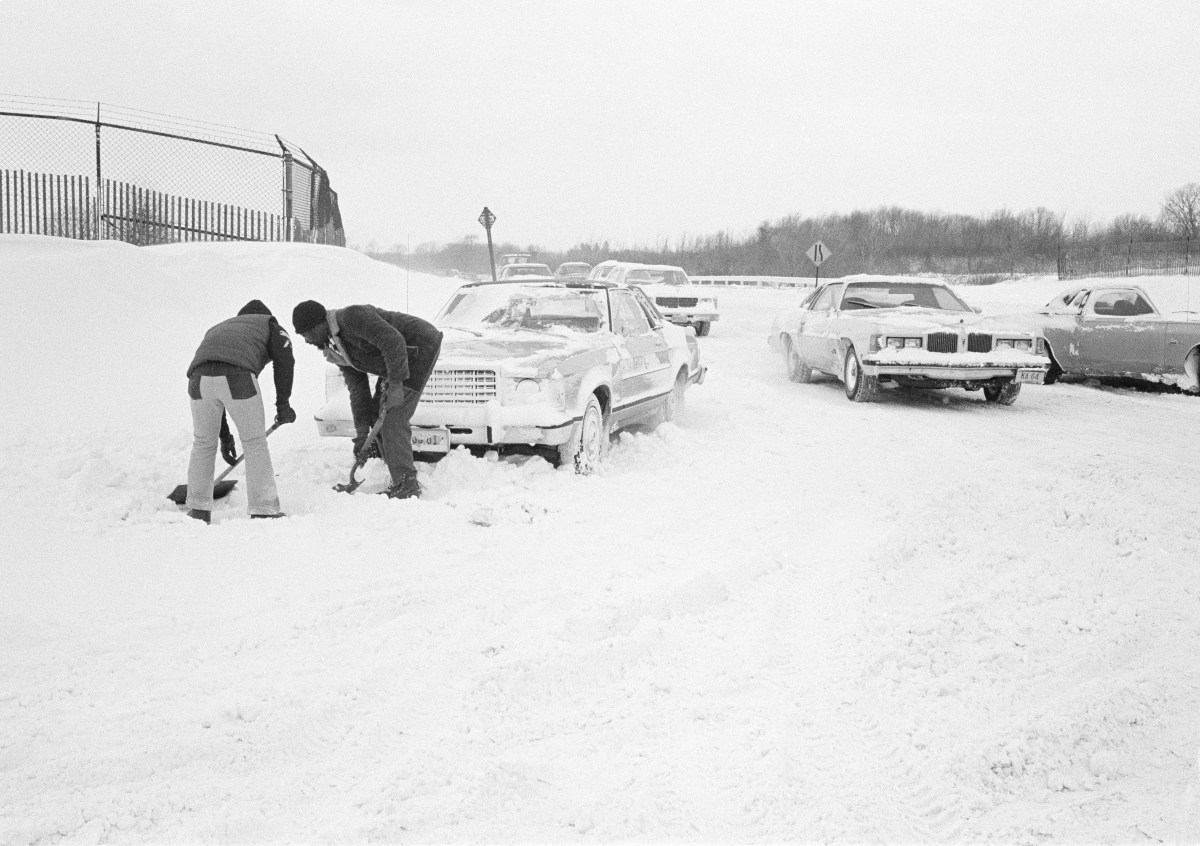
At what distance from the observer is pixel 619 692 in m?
3.41

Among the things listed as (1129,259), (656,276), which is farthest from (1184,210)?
(656,276)

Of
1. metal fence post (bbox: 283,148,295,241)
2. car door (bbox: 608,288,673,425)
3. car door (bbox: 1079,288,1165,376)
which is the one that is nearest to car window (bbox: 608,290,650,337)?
car door (bbox: 608,288,673,425)

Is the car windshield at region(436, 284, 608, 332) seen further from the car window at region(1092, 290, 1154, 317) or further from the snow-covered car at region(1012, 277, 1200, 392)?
the car window at region(1092, 290, 1154, 317)

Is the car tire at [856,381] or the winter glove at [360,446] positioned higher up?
the car tire at [856,381]

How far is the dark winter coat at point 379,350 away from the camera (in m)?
5.92

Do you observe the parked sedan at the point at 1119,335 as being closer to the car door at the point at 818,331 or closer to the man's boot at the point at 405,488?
the car door at the point at 818,331

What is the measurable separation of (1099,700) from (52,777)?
11.2 feet

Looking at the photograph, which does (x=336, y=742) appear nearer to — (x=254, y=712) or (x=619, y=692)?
(x=254, y=712)

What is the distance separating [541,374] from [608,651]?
3070 mm

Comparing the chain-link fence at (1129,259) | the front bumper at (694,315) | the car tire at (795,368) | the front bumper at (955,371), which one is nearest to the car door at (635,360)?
the front bumper at (955,371)

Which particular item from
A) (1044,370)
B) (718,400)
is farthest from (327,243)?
(1044,370)

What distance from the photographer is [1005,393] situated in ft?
35.3

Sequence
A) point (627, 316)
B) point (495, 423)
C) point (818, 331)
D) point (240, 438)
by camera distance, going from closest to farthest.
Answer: point (240, 438)
point (495, 423)
point (627, 316)
point (818, 331)

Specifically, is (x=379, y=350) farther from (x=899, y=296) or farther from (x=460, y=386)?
(x=899, y=296)
